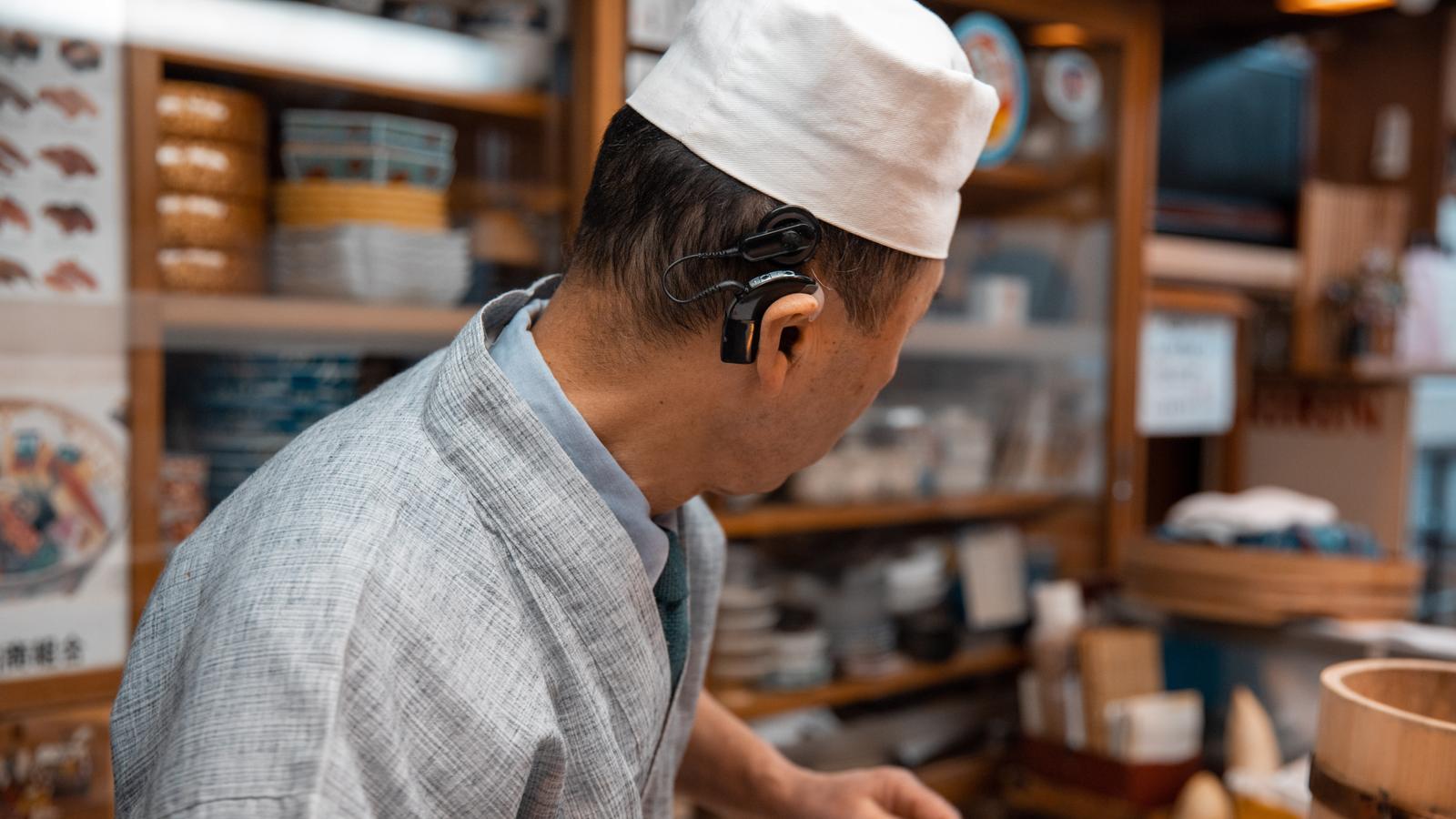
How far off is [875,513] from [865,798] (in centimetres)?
138

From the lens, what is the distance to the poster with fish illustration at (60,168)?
1609mm

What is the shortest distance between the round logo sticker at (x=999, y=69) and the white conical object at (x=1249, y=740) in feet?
4.21

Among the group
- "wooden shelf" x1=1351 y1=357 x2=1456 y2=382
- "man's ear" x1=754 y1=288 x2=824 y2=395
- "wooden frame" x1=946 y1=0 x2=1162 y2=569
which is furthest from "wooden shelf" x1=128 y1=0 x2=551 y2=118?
"wooden shelf" x1=1351 y1=357 x2=1456 y2=382

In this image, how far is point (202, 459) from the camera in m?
1.80

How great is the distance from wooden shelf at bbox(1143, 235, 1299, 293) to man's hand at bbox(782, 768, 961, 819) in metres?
2.22

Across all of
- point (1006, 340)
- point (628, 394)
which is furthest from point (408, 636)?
point (1006, 340)

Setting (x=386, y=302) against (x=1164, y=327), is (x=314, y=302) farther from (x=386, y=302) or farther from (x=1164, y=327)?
(x=1164, y=327)

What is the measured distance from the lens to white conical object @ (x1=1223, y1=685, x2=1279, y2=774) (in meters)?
1.90

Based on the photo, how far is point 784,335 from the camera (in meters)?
0.94

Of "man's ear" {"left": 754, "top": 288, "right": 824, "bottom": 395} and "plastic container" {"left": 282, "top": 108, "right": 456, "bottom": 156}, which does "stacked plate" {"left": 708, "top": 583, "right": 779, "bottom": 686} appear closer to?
"plastic container" {"left": 282, "top": 108, "right": 456, "bottom": 156}

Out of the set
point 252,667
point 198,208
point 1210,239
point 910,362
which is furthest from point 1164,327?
point 252,667

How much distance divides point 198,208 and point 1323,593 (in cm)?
203

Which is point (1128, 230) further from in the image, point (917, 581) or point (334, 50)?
point (334, 50)

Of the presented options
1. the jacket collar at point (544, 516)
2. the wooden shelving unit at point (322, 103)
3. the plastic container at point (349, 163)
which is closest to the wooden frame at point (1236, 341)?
the wooden shelving unit at point (322, 103)
